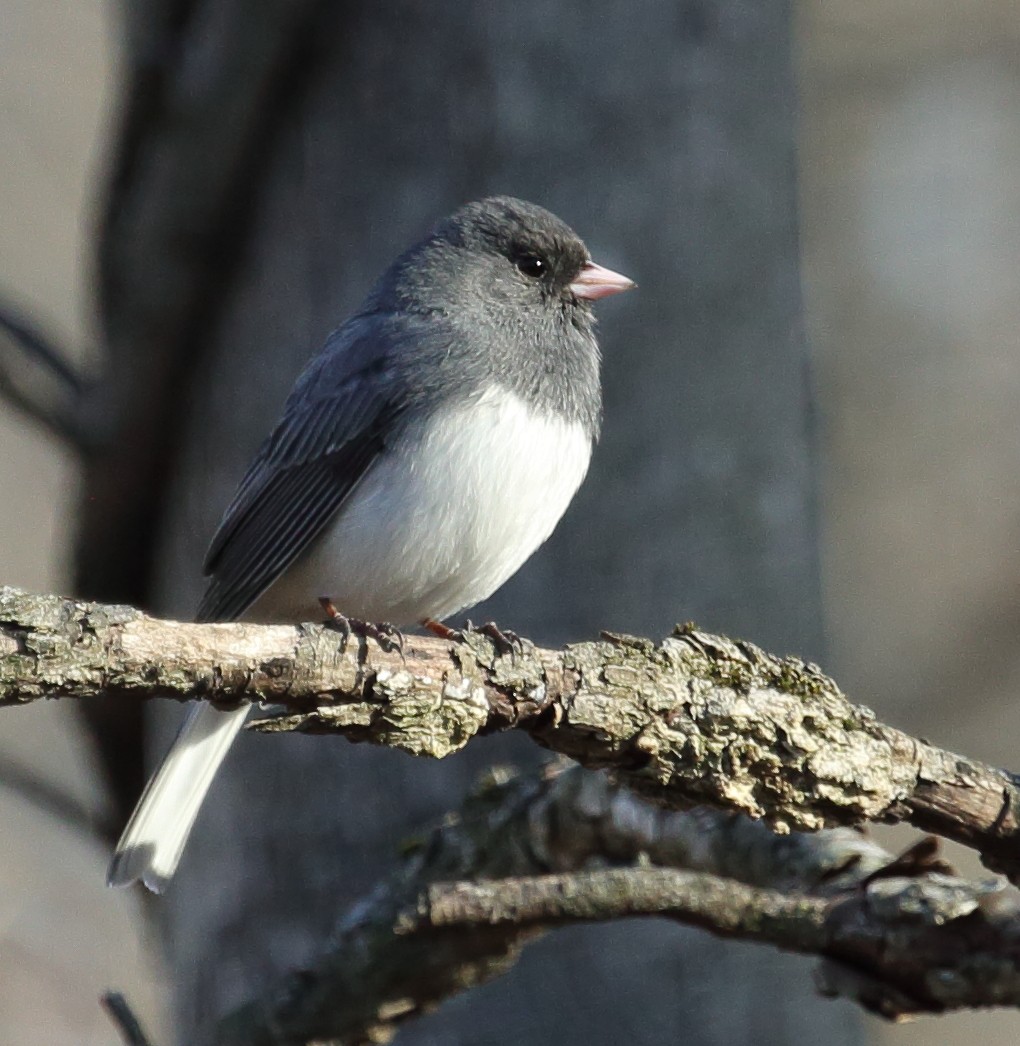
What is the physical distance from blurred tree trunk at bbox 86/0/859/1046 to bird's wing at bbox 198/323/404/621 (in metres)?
0.26

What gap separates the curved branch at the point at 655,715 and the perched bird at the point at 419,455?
0.88 metres

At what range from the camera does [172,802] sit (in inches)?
115

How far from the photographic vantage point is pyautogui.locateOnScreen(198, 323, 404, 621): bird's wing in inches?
117

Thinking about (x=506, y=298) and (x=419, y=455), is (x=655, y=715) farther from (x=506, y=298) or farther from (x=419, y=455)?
(x=506, y=298)

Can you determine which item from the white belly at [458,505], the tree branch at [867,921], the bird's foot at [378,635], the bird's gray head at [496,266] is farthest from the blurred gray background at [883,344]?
the bird's foot at [378,635]

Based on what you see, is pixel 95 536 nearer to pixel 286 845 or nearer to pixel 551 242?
pixel 286 845

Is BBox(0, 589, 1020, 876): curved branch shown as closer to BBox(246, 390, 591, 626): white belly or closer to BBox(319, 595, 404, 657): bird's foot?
BBox(319, 595, 404, 657): bird's foot

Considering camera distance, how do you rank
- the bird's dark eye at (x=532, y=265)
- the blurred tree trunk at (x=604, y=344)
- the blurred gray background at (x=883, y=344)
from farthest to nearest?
the blurred gray background at (x=883, y=344)
the bird's dark eye at (x=532, y=265)
the blurred tree trunk at (x=604, y=344)

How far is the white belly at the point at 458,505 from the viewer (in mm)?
2750

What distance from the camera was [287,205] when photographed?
3.34m

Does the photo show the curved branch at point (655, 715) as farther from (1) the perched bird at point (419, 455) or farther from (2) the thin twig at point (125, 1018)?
(1) the perched bird at point (419, 455)

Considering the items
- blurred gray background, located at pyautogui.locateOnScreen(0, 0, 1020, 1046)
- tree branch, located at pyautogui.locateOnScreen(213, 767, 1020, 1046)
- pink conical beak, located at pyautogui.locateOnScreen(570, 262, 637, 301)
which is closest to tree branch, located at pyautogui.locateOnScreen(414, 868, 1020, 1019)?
Result: tree branch, located at pyautogui.locateOnScreen(213, 767, 1020, 1046)

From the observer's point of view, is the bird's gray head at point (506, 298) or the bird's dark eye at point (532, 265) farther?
the bird's dark eye at point (532, 265)

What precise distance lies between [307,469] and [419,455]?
13.8 inches
